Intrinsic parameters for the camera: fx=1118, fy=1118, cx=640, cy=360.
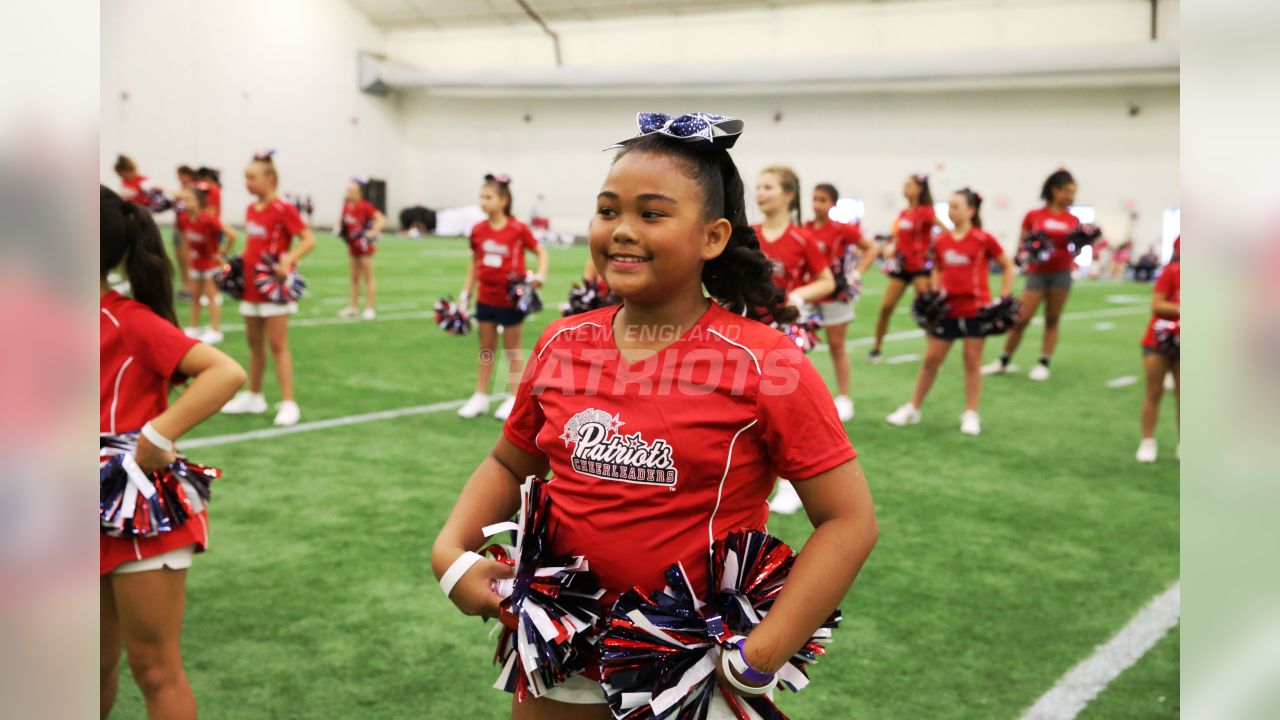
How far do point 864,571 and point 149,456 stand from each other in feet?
10.5

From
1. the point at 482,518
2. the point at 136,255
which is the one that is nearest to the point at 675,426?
the point at 482,518

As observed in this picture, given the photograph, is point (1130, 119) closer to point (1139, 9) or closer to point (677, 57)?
point (1139, 9)

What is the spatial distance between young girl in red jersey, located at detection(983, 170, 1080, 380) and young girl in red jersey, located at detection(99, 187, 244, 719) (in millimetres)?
8446

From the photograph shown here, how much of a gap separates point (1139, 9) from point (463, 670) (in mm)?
28491

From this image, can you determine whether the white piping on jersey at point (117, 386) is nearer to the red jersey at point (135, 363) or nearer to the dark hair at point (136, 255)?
the red jersey at point (135, 363)

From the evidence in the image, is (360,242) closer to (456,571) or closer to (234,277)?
(234,277)

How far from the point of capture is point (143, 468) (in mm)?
2510

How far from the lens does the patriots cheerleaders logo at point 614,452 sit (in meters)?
1.76

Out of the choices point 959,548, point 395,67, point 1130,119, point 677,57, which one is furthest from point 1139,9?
point 959,548

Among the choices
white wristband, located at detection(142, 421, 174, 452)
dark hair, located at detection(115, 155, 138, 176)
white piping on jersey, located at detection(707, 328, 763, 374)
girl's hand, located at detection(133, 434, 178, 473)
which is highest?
dark hair, located at detection(115, 155, 138, 176)

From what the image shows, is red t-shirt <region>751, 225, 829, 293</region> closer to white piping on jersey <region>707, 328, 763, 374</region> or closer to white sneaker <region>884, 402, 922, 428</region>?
white sneaker <region>884, 402, 922, 428</region>

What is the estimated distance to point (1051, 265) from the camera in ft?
34.0

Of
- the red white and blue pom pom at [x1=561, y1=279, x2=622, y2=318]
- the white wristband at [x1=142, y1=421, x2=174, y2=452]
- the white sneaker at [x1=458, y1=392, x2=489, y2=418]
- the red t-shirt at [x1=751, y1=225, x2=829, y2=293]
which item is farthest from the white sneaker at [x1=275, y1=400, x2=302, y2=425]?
the white wristband at [x1=142, y1=421, x2=174, y2=452]

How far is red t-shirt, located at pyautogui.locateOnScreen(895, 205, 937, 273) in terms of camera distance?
1122cm
